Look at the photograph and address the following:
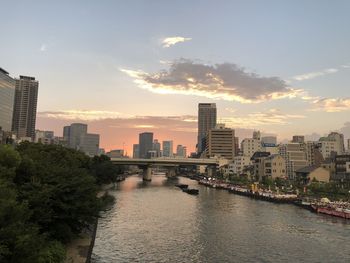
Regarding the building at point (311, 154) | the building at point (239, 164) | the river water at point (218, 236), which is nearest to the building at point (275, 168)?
the building at point (239, 164)

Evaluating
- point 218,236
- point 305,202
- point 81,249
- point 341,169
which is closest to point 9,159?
point 81,249

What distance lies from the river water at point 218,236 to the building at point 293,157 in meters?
103

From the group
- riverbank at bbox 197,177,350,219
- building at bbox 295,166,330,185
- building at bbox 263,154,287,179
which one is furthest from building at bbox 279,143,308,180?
riverbank at bbox 197,177,350,219

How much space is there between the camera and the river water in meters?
37.3

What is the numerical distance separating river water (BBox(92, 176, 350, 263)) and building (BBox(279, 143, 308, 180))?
338 ft

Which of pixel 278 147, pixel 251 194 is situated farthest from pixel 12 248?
pixel 278 147

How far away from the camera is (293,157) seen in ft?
579

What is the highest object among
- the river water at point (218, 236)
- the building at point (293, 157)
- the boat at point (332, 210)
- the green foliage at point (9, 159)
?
the building at point (293, 157)

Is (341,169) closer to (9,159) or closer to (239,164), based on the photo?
(239,164)

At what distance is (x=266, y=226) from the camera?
54.0m

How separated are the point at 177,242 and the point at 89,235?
33.8ft

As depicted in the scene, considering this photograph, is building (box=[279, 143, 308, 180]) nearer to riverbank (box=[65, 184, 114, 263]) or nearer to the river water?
the river water

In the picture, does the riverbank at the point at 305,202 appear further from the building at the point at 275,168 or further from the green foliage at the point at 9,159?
the green foliage at the point at 9,159

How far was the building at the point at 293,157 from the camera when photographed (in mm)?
169500
